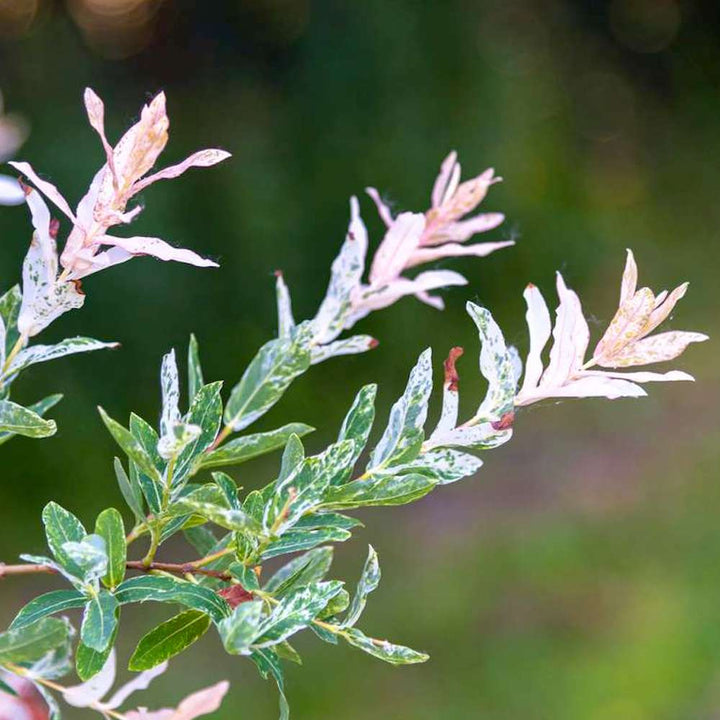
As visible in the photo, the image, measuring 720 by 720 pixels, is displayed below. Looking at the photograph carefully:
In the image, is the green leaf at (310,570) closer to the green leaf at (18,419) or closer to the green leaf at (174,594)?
the green leaf at (174,594)

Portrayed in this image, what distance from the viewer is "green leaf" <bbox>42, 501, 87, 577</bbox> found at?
1.64 feet

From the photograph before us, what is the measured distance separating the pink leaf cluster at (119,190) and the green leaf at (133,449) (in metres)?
0.08

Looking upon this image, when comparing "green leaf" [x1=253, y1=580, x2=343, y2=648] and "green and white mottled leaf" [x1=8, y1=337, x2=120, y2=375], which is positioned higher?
"green and white mottled leaf" [x1=8, y1=337, x2=120, y2=375]

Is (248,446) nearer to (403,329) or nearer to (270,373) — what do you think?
(270,373)

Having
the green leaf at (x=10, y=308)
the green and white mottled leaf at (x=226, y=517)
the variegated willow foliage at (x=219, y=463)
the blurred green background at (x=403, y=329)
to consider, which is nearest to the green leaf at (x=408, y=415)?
the variegated willow foliage at (x=219, y=463)

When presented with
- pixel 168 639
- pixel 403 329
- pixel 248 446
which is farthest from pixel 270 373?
pixel 403 329

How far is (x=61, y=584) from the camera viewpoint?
11.1 feet

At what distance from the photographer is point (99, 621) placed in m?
0.48

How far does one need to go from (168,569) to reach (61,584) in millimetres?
3020

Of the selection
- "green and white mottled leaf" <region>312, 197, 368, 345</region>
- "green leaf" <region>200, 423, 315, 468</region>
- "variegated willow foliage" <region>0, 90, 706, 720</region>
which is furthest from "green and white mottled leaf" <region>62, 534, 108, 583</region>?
"green and white mottled leaf" <region>312, 197, 368, 345</region>

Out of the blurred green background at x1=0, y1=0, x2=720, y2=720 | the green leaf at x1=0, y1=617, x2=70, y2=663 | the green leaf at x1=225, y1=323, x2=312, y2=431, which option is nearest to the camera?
the green leaf at x1=0, y1=617, x2=70, y2=663

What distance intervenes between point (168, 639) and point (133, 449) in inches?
4.4

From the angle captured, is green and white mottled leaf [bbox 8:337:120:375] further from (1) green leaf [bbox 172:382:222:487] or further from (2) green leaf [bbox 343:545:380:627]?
(2) green leaf [bbox 343:545:380:627]

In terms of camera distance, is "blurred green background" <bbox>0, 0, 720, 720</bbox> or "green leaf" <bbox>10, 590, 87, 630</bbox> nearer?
"green leaf" <bbox>10, 590, 87, 630</bbox>
